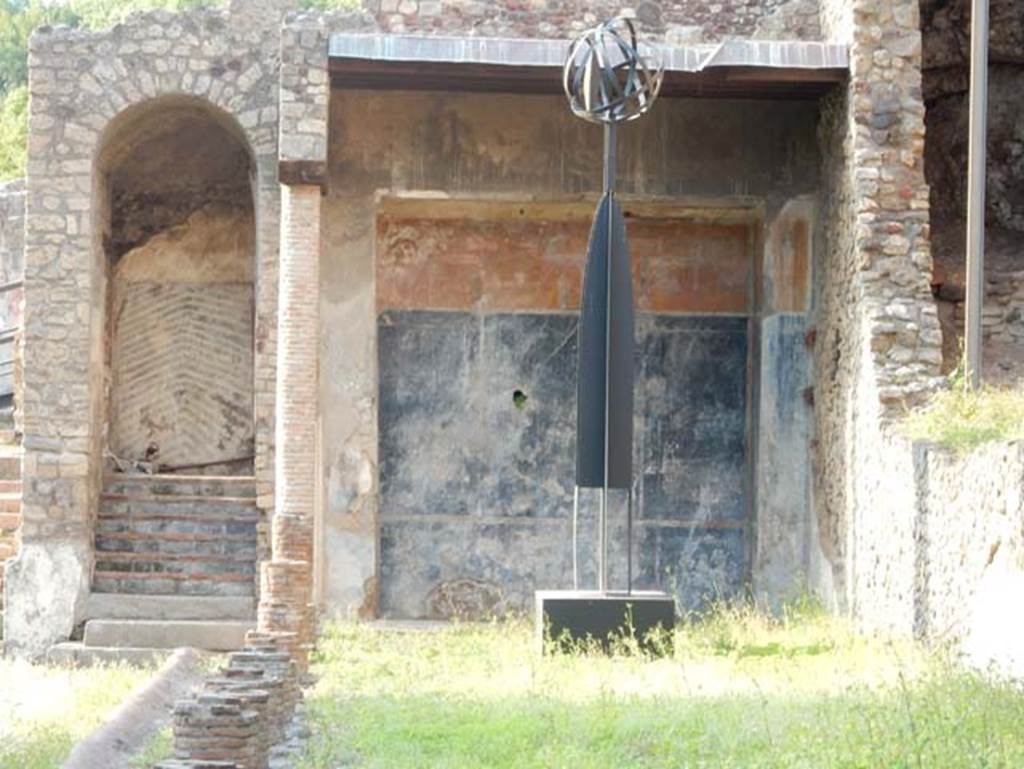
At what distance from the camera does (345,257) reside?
1720 cm

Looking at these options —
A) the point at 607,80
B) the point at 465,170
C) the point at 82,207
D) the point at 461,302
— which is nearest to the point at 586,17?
the point at 465,170

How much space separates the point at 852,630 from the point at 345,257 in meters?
5.58

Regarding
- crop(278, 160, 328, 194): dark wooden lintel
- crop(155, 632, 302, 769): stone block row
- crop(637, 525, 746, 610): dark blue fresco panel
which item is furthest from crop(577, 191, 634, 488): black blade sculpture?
crop(155, 632, 302, 769): stone block row

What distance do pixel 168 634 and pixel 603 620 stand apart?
4.51m

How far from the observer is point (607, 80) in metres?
14.2

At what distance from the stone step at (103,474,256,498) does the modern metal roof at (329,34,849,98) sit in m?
4.37

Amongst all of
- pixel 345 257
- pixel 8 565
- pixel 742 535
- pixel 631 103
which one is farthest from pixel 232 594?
pixel 631 103

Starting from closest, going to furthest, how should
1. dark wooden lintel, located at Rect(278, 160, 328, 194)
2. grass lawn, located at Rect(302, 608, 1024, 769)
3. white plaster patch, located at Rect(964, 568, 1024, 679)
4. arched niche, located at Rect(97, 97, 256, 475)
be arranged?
1. grass lawn, located at Rect(302, 608, 1024, 769)
2. white plaster patch, located at Rect(964, 568, 1024, 679)
3. dark wooden lintel, located at Rect(278, 160, 328, 194)
4. arched niche, located at Rect(97, 97, 256, 475)

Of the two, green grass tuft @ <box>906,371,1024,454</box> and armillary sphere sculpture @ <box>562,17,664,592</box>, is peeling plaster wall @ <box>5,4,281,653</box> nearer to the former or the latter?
armillary sphere sculpture @ <box>562,17,664,592</box>

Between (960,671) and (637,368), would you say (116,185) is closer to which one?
(637,368)

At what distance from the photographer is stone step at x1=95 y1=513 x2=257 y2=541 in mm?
17625

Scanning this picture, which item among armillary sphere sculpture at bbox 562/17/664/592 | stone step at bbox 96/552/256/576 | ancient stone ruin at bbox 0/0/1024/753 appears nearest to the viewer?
armillary sphere sculpture at bbox 562/17/664/592

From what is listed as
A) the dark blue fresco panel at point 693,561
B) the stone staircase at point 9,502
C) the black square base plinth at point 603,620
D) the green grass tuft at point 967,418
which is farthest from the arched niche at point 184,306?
the green grass tuft at point 967,418

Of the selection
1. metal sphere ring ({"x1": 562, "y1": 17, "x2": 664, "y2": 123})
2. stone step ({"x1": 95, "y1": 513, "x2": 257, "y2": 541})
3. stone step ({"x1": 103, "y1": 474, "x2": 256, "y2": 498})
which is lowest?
stone step ({"x1": 95, "y1": 513, "x2": 257, "y2": 541})
